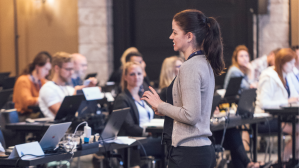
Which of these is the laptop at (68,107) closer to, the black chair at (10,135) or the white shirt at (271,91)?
the black chair at (10,135)

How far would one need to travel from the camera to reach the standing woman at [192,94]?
2020 mm

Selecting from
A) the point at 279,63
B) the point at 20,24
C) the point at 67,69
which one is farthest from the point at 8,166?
the point at 20,24

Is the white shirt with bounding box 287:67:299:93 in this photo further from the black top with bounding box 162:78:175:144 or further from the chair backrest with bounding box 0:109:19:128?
the black top with bounding box 162:78:175:144

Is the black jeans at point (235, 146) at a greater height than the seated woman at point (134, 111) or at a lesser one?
lesser

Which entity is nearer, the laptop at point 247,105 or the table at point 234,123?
the table at point 234,123

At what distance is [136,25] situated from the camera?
8594 mm

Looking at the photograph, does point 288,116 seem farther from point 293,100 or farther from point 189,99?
point 189,99

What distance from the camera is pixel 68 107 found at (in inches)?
158

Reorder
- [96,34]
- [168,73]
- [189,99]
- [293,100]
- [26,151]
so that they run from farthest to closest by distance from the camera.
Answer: [96,34]
[168,73]
[293,100]
[26,151]
[189,99]

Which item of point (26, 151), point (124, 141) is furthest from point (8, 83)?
point (26, 151)

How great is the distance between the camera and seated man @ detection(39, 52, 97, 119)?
15.4ft

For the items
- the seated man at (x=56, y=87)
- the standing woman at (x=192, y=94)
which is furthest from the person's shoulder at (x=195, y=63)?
the seated man at (x=56, y=87)

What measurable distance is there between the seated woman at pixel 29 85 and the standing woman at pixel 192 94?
3612 mm

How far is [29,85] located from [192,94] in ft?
13.8
